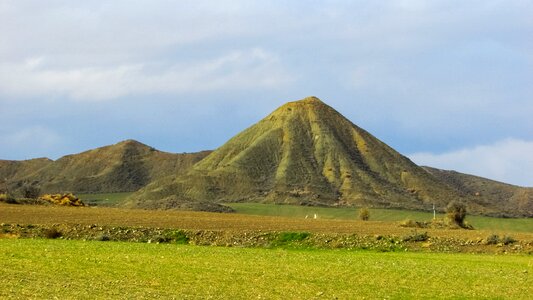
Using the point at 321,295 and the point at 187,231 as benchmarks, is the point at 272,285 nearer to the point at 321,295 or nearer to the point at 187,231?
the point at 321,295

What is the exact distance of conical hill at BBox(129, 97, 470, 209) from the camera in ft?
444

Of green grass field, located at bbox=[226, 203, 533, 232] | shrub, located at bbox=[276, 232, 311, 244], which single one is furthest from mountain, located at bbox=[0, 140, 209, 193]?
shrub, located at bbox=[276, 232, 311, 244]

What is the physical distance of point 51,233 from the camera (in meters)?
Answer: 47.5

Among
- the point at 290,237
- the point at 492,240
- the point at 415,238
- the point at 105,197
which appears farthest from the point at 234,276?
the point at 105,197

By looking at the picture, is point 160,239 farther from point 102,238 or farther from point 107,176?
point 107,176

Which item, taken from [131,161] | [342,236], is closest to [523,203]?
[131,161]

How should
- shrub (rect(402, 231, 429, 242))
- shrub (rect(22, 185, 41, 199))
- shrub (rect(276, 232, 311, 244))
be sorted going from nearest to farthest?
shrub (rect(276, 232, 311, 244)) → shrub (rect(402, 231, 429, 242)) → shrub (rect(22, 185, 41, 199))

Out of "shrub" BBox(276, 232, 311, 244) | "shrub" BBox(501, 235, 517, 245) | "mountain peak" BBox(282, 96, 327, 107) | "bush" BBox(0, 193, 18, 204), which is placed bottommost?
"shrub" BBox(276, 232, 311, 244)

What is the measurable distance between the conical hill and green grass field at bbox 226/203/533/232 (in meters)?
6.39

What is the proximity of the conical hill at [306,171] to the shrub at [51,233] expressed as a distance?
69608 mm

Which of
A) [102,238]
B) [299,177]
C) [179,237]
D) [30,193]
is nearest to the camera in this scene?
[102,238]

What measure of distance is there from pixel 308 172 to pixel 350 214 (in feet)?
106

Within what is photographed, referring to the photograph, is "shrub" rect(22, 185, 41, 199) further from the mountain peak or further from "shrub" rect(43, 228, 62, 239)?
the mountain peak

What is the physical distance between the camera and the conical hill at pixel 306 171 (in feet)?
444
